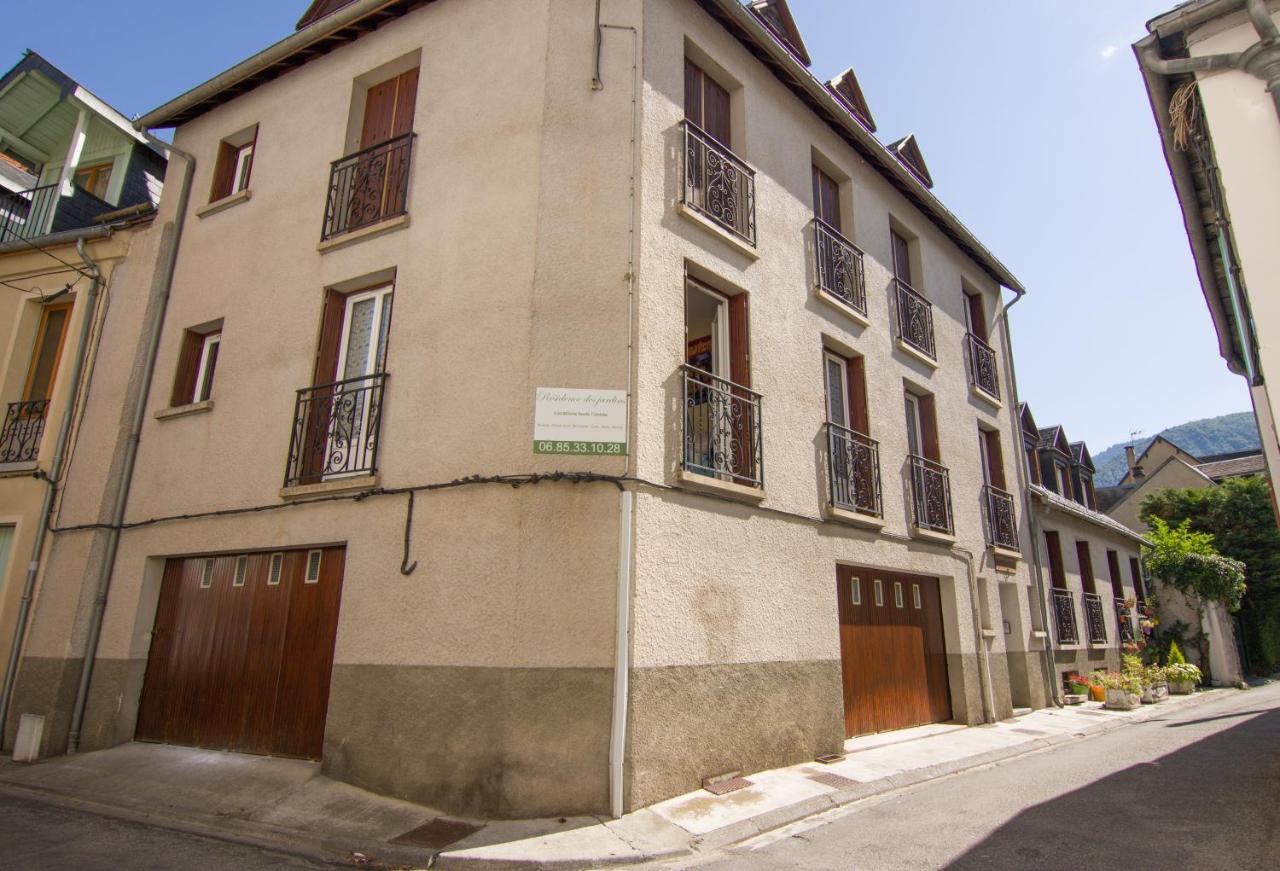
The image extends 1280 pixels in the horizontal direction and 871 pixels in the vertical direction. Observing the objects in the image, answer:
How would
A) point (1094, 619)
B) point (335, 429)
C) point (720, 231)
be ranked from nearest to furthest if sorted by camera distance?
point (335, 429), point (720, 231), point (1094, 619)

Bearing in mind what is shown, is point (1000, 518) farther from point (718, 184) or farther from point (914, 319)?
point (718, 184)

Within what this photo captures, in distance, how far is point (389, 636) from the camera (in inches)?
263

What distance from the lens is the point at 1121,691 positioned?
13.5 meters

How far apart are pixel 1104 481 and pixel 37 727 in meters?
214

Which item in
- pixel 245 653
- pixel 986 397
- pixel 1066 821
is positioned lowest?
pixel 1066 821

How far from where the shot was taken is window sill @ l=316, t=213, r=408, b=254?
26.4 feet

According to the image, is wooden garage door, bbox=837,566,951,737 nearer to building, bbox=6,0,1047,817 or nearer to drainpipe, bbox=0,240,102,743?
building, bbox=6,0,1047,817

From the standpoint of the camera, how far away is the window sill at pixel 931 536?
10.4 m

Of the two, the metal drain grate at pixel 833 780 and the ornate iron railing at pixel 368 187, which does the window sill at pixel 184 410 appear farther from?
the metal drain grate at pixel 833 780

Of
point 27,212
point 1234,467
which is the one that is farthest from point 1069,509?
point 1234,467

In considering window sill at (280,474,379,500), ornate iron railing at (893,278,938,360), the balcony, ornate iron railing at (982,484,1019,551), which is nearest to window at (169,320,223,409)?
window sill at (280,474,379,500)

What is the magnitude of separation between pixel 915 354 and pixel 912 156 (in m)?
4.93

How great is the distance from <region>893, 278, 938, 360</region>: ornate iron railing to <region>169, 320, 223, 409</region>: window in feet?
32.2

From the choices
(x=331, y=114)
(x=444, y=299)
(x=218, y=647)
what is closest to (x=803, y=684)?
(x=444, y=299)
